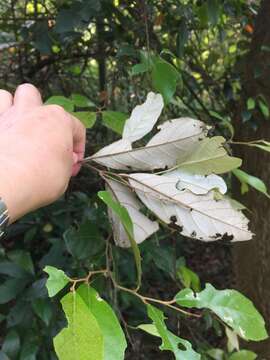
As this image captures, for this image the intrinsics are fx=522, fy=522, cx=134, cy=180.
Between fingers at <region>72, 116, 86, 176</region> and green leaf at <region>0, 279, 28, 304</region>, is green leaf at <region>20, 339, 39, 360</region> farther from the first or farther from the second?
fingers at <region>72, 116, 86, 176</region>

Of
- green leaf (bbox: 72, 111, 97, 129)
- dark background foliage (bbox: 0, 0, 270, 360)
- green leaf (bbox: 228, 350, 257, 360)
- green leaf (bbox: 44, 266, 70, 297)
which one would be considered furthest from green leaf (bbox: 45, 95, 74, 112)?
green leaf (bbox: 228, 350, 257, 360)

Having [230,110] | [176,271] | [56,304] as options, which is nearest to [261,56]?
[230,110]

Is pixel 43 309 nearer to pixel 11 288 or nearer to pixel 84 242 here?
pixel 11 288

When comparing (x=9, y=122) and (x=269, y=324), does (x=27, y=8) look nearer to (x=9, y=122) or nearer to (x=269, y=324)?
(x=9, y=122)

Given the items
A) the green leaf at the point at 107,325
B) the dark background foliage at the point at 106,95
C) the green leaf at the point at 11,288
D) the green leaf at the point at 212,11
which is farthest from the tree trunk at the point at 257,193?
the green leaf at the point at 107,325

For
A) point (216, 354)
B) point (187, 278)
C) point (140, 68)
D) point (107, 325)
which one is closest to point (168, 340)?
point (107, 325)

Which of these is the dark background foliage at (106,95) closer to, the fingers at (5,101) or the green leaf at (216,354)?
the green leaf at (216,354)
